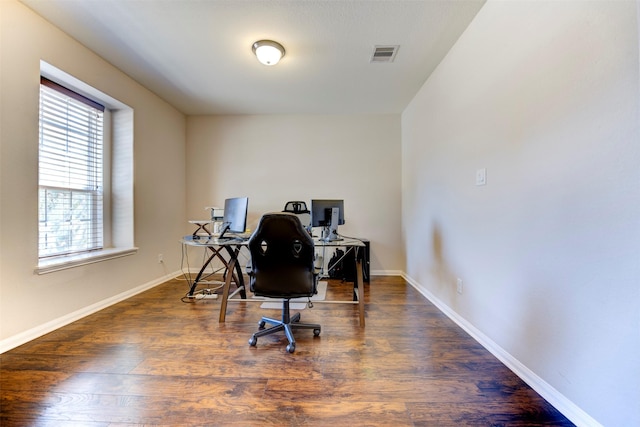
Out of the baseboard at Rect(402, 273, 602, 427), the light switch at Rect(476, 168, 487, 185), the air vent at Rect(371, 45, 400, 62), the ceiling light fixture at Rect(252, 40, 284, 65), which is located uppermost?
the air vent at Rect(371, 45, 400, 62)

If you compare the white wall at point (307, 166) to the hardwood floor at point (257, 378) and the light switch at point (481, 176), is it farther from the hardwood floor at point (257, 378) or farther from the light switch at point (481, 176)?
the light switch at point (481, 176)

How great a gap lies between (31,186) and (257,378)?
7.66 feet

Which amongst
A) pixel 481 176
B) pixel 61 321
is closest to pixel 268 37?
pixel 481 176

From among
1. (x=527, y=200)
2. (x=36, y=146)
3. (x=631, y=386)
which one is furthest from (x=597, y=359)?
(x=36, y=146)

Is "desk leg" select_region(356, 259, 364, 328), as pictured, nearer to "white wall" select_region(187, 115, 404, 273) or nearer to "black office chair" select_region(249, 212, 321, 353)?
"black office chair" select_region(249, 212, 321, 353)

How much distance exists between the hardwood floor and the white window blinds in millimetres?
873

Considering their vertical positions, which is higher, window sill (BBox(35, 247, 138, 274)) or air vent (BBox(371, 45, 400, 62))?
air vent (BBox(371, 45, 400, 62))

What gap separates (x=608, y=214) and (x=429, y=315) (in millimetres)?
1745

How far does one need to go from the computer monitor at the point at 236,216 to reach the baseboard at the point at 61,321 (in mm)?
1382

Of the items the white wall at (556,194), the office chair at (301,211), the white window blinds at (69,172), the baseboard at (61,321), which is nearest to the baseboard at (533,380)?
the white wall at (556,194)

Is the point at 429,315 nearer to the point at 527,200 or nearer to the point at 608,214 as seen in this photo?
the point at 527,200

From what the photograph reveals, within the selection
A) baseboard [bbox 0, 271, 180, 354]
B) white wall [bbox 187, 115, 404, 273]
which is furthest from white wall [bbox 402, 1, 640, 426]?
baseboard [bbox 0, 271, 180, 354]

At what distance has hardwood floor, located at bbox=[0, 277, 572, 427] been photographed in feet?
4.20

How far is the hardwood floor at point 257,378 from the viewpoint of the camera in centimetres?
128
